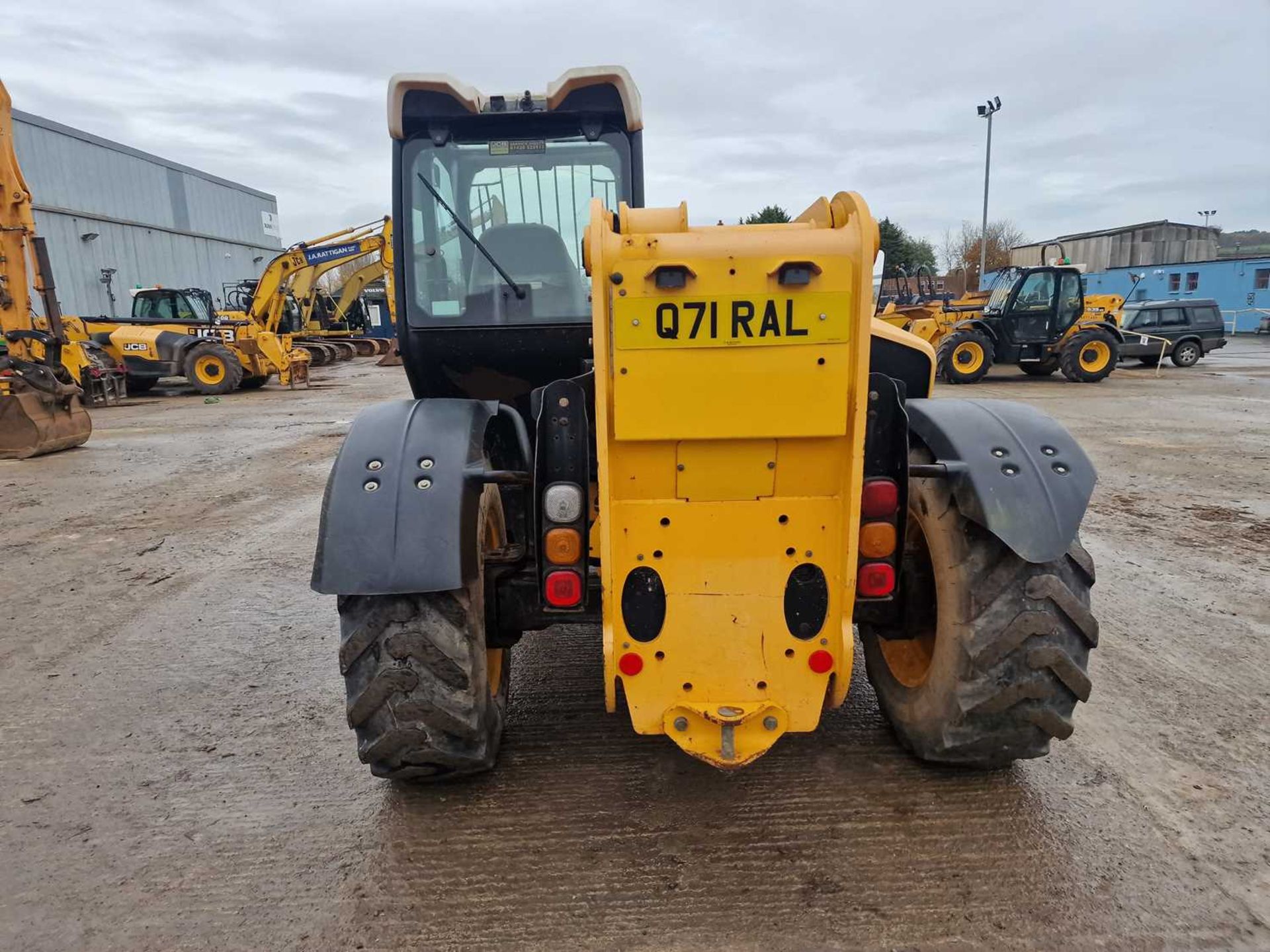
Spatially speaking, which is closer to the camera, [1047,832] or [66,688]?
[1047,832]

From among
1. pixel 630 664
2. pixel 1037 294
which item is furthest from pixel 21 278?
pixel 1037 294

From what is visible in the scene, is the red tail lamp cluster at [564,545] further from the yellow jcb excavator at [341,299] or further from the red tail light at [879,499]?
the yellow jcb excavator at [341,299]

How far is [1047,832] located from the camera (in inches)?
95.5

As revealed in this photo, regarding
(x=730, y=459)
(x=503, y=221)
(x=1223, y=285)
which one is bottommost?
(x=730, y=459)

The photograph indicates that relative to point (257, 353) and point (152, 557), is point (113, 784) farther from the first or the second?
point (257, 353)

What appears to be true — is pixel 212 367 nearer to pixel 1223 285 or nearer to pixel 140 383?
pixel 140 383

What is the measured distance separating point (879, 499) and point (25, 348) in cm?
1203

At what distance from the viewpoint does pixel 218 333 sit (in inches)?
727

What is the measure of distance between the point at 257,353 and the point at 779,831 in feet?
60.3

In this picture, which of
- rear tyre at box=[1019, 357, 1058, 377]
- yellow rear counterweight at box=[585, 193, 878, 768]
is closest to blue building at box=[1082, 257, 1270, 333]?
rear tyre at box=[1019, 357, 1058, 377]

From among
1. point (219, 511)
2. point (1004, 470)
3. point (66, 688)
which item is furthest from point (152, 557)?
A: point (1004, 470)

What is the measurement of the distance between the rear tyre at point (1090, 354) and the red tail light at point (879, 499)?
17072 mm

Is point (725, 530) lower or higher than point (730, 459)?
lower

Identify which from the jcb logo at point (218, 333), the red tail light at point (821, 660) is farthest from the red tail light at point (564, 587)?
the jcb logo at point (218, 333)
